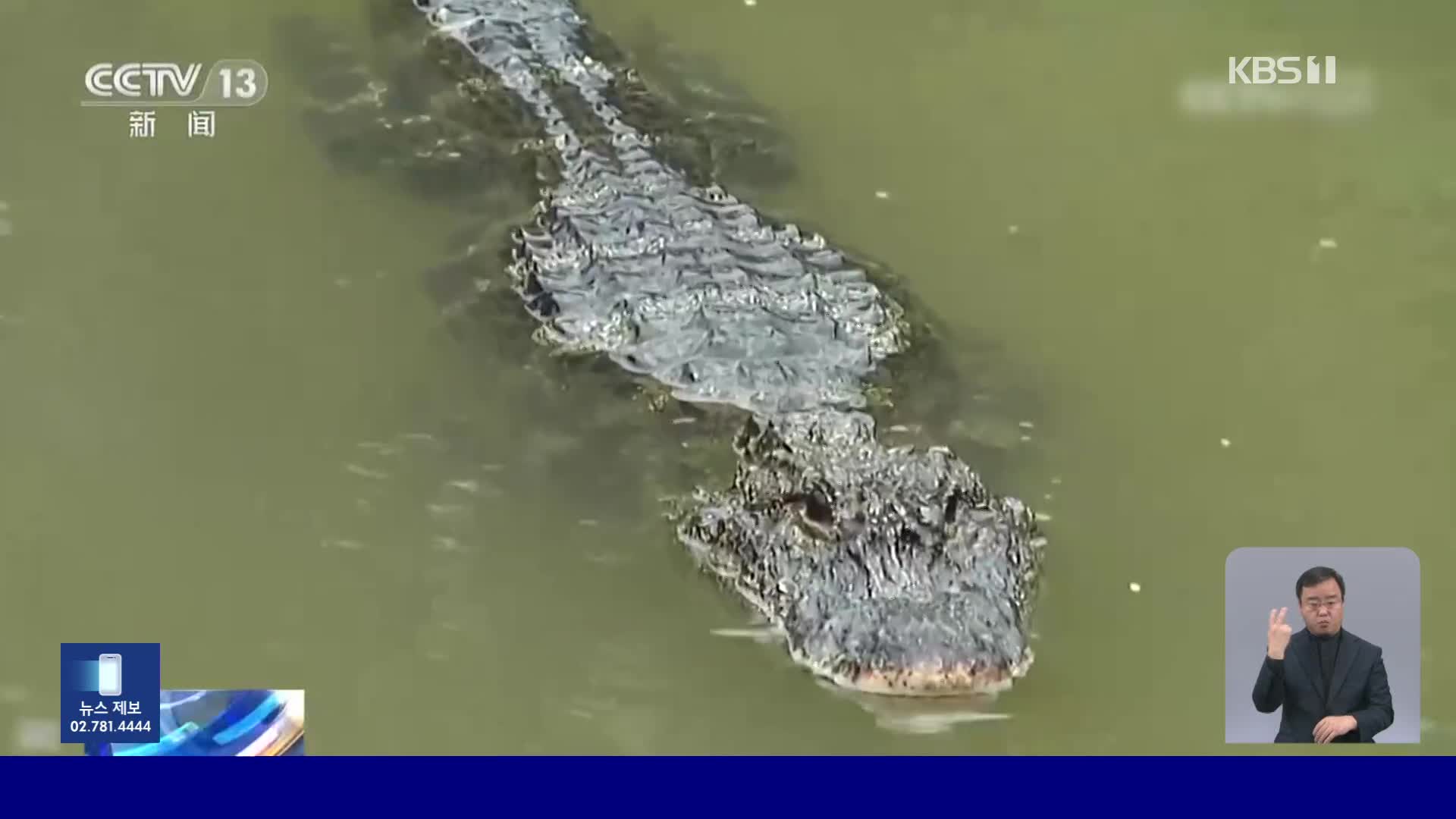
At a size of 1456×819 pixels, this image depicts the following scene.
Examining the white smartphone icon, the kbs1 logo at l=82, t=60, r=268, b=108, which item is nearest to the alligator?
the kbs1 logo at l=82, t=60, r=268, b=108

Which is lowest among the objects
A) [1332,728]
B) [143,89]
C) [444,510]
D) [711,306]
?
[1332,728]

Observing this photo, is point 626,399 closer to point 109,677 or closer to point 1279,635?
point 109,677

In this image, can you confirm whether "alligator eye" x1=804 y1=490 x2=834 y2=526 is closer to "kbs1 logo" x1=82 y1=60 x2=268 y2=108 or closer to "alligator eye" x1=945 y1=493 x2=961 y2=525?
"alligator eye" x1=945 y1=493 x2=961 y2=525

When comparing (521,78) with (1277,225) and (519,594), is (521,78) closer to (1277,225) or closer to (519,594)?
(519,594)

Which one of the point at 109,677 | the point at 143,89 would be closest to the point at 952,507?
the point at 109,677

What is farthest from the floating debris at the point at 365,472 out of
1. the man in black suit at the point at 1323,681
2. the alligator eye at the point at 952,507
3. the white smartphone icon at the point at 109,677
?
the man in black suit at the point at 1323,681

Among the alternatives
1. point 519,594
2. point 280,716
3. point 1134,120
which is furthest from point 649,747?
point 1134,120
